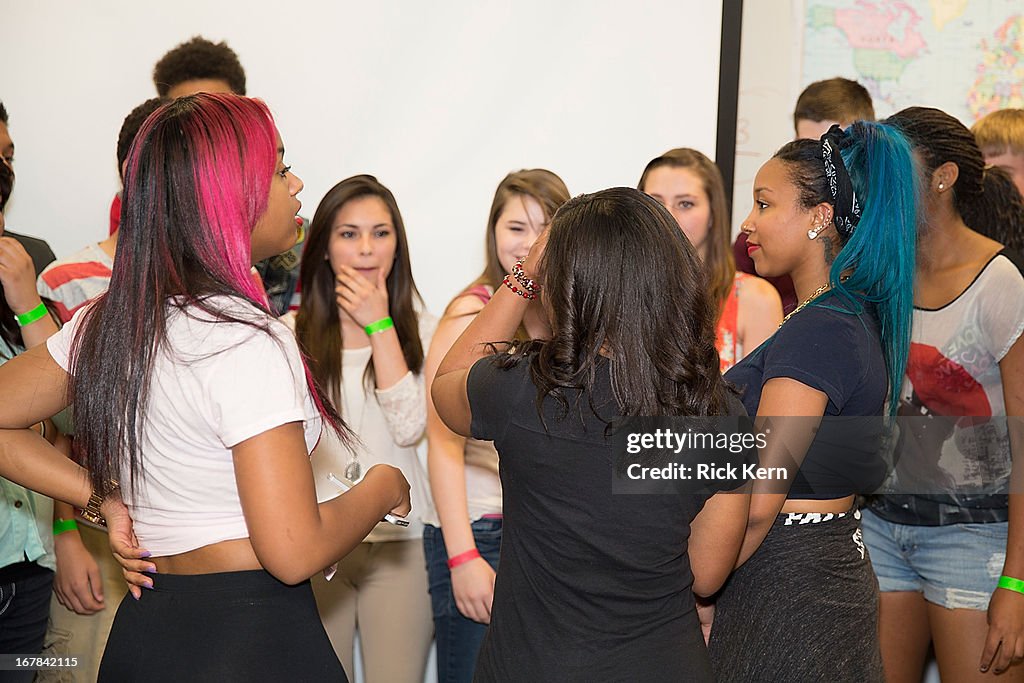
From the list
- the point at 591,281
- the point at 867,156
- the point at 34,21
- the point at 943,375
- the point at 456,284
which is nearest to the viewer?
the point at 591,281

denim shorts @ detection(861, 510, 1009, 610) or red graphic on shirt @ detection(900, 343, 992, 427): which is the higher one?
red graphic on shirt @ detection(900, 343, 992, 427)

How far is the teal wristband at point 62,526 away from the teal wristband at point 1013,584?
184 centimetres

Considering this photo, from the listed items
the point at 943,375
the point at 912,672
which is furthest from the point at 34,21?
the point at 912,672

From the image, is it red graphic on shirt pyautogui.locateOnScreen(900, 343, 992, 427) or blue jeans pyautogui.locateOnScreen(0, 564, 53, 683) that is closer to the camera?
blue jeans pyautogui.locateOnScreen(0, 564, 53, 683)

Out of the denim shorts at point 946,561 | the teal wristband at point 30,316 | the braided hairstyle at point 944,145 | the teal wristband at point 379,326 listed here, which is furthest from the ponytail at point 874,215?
the teal wristband at point 30,316

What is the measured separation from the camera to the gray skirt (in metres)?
1.55

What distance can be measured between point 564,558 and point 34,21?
2.29 meters

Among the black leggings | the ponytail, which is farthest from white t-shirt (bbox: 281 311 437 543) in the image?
the ponytail

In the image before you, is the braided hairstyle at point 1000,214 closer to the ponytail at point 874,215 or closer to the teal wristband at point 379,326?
the ponytail at point 874,215

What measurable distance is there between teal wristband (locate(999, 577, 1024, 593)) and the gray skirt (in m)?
0.36

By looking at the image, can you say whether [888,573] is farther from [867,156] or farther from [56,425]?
[56,425]

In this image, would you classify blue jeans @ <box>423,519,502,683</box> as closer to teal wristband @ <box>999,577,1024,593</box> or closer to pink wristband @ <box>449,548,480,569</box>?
pink wristband @ <box>449,548,480,569</box>

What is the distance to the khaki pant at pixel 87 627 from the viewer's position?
2094 millimetres

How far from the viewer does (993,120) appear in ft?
8.20
